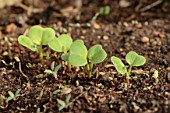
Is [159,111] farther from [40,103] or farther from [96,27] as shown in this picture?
[96,27]

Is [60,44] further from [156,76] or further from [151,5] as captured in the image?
[151,5]

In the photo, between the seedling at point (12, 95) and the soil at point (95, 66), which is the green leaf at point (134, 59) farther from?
the seedling at point (12, 95)

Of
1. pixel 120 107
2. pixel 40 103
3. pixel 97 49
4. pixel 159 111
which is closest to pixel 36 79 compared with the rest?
pixel 40 103

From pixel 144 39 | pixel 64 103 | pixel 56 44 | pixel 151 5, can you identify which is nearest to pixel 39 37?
pixel 56 44

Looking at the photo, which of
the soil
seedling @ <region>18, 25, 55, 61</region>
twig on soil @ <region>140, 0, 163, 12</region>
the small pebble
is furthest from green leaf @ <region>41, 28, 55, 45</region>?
twig on soil @ <region>140, 0, 163, 12</region>

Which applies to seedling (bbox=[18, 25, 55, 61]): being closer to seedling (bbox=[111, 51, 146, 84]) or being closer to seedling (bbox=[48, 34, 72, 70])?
seedling (bbox=[48, 34, 72, 70])
